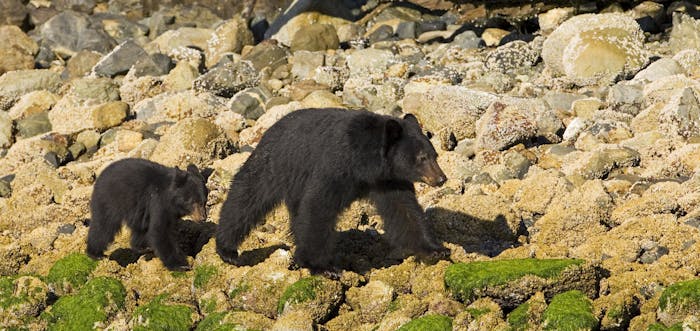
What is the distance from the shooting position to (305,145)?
705 centimetres

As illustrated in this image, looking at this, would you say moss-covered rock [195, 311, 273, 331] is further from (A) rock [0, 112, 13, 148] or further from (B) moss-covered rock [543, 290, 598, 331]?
(A) rock [0, 112, 13, 148]

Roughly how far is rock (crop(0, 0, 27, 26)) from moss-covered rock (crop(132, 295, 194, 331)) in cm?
1777

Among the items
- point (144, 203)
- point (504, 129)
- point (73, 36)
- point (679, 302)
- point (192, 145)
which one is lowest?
point (73, 36)

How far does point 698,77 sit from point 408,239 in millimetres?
6739

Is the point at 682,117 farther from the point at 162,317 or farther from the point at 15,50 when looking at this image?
the point at 15,50

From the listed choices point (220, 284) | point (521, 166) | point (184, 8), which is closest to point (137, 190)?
point (220, 284)

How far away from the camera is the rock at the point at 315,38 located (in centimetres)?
1703

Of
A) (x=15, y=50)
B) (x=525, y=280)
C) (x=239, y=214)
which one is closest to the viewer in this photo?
(x=525, y=280)

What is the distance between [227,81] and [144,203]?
683 cm

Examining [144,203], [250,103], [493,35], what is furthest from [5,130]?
[493,35]

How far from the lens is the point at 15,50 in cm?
1838

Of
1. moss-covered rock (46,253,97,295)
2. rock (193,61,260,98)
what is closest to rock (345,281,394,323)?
moss-covered rock (46,253,97,295)

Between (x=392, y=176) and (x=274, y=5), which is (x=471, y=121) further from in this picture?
(x=274, y=5)

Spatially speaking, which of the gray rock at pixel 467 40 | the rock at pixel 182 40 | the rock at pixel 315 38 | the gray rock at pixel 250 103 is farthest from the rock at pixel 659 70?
the rock at pixel 182 40
